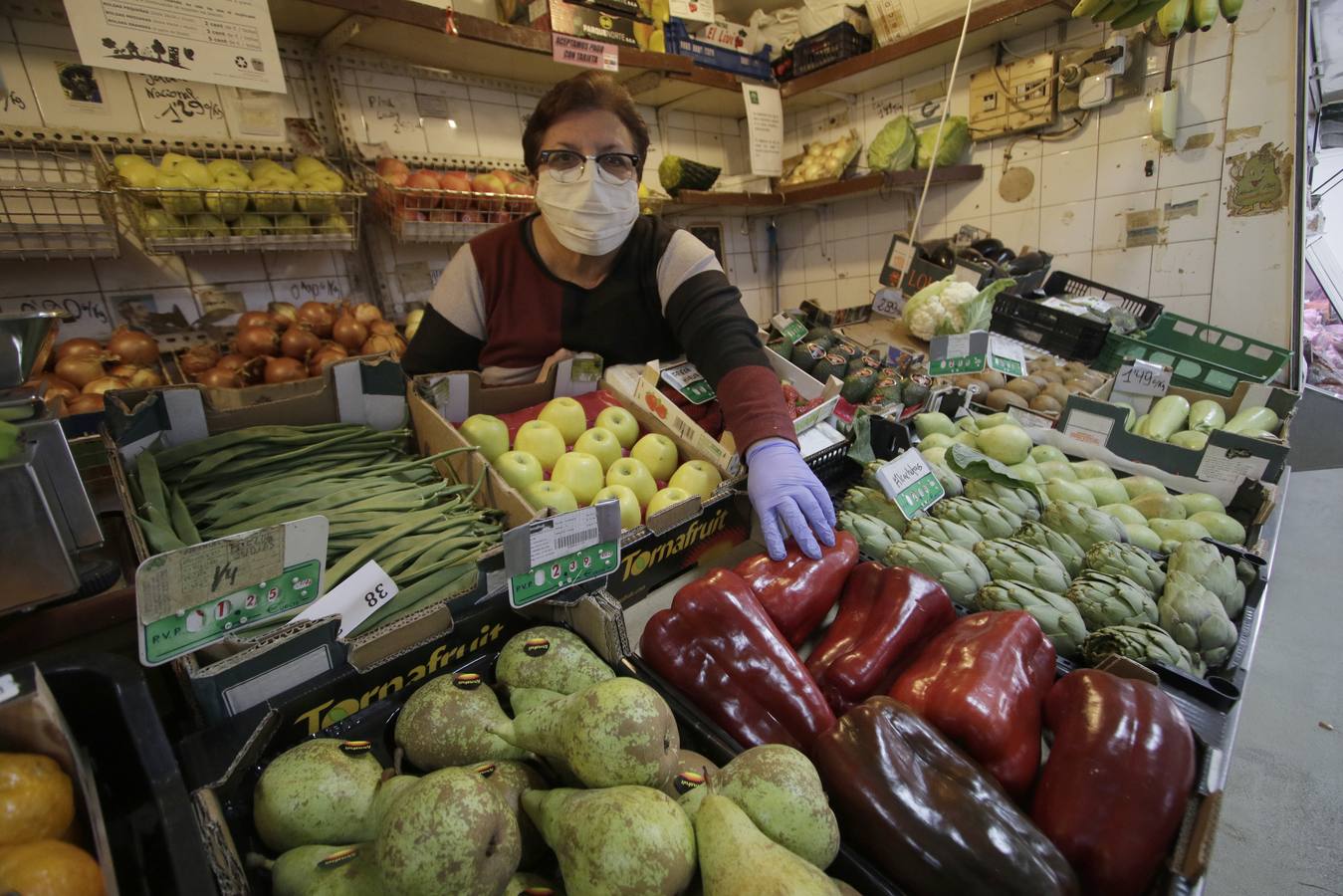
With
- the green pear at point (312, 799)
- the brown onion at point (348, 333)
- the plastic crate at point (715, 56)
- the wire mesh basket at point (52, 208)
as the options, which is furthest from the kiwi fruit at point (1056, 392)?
the wire mesh basket at point (52, 208)

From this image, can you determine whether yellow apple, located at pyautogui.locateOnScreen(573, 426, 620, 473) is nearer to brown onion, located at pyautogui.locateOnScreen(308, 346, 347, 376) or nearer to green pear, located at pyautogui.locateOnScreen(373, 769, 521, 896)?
green pear, located at pyautogui.locateOnScreen(373, 769, 521, 896)

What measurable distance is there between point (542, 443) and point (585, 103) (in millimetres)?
1114

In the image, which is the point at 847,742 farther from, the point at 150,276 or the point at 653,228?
the point at 150,276

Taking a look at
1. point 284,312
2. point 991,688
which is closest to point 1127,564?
point 991,688

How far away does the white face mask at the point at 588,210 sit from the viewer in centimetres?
188

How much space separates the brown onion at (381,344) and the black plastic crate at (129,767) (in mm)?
2195

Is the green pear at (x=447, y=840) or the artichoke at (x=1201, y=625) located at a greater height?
the green pear at (x=447, y=840)

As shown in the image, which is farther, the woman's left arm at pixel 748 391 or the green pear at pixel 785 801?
the woman's left arm at pixel 748 391

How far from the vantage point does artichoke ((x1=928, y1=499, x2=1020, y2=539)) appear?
140 centimetres

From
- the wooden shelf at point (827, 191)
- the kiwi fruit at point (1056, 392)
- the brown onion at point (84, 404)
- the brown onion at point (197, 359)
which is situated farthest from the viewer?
the wooden shelf at point (827, 191)

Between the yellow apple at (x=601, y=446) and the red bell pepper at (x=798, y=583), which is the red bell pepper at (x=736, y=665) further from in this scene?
the yellow apple at (x=601, y=446)

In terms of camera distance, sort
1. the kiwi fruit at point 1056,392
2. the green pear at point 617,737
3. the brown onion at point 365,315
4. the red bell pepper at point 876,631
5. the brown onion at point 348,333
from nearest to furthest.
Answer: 1. the green pear at point 617,737
2. the red bell pepper at point 876,631
3. the kiwi fruit at point 1056,392
4. the brown onion at point 348,333
5. the brown onion at point 365,315

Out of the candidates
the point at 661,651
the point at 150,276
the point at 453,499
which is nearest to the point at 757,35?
the point at 150,276

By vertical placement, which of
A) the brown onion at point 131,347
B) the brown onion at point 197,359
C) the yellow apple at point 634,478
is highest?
the brown onion at point 131,347
